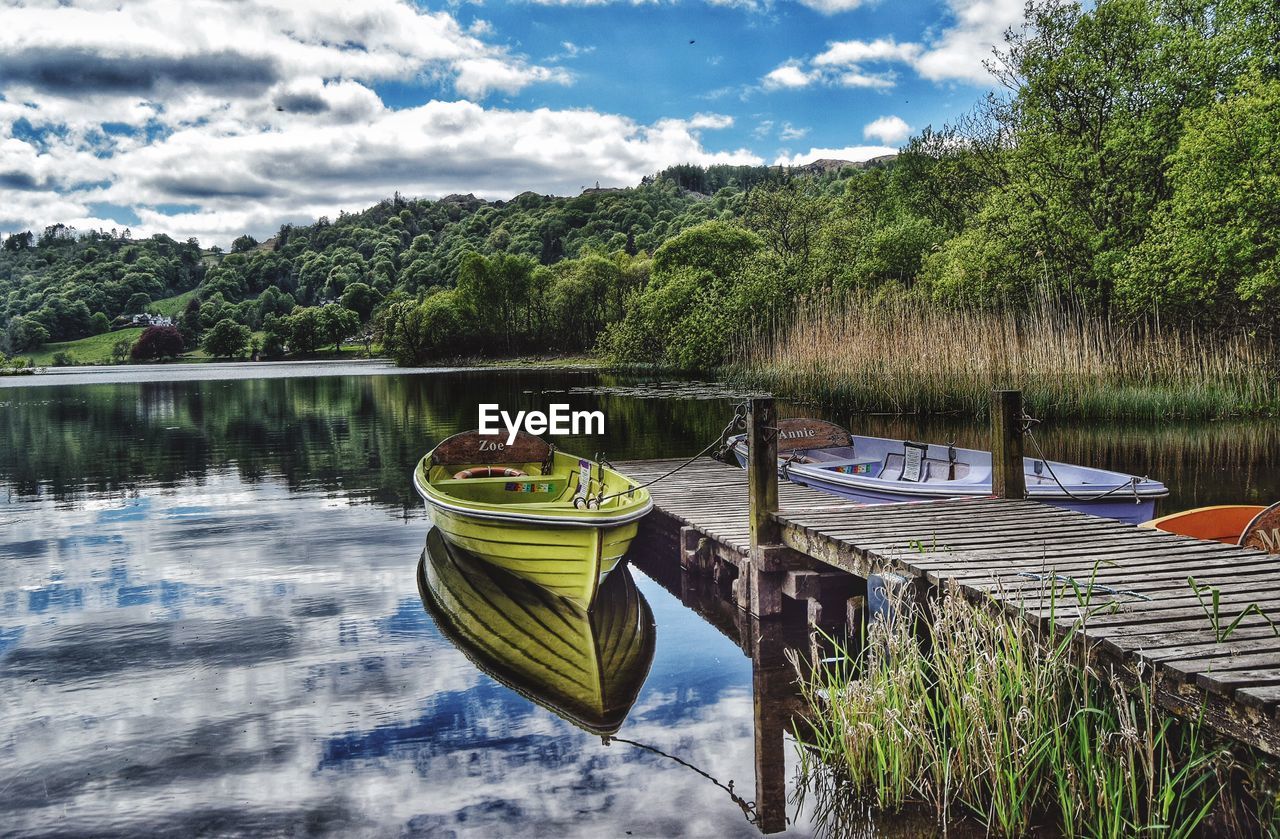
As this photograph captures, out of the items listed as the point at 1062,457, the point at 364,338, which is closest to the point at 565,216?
the point at 364,338

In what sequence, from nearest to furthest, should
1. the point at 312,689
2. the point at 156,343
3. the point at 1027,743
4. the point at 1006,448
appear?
the point at 1027,743, the point at 312,689, the point at 1006,448, the point at 156,343

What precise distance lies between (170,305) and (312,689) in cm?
17354

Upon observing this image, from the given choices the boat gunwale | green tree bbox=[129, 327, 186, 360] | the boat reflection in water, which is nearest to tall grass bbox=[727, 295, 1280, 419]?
the boat reflection in water

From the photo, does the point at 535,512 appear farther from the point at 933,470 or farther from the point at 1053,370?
the point at 1053,370

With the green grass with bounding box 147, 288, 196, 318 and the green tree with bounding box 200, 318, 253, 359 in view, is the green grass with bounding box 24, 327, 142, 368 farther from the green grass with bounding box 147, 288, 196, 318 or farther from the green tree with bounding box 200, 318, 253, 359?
the green grass with bounding box 147, 288, 196, 318

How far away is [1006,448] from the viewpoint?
937cm

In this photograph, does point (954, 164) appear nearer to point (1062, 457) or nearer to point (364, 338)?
point (1062, 457)

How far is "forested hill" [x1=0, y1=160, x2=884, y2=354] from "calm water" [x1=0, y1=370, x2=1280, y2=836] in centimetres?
8902

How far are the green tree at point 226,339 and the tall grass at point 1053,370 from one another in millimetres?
112670

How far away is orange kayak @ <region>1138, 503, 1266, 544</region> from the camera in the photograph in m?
8.65

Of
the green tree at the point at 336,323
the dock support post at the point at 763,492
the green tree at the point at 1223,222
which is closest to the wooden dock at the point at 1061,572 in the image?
the dock support post at the point at 763,492

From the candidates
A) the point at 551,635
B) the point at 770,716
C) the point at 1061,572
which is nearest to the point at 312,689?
the point at 551,635

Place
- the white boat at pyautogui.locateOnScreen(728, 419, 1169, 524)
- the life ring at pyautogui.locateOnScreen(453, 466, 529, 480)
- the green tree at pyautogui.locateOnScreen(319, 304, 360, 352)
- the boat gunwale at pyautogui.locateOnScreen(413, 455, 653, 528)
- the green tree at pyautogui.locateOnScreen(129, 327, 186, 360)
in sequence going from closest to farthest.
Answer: the boat gunwale at pyautogui.locateOnScreen(413, 455, 653, 528) < the white boat at pyautogui.locateOnScreen(728, 419, 1169, 524) < the life ring at pyautogui.locateOnScreen(453, 466, 529, 480) < the green tree at pyautogui.locateOnScreen(319, 304, 360, 352) < the green tree at pyautogui.locateOnScreen(129, 327, 186, 360)

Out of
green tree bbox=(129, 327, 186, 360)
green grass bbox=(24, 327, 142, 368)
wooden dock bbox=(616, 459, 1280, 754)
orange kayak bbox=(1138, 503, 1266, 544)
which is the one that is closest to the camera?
wooden dock bbox=(616, 459, 1280, 754)
